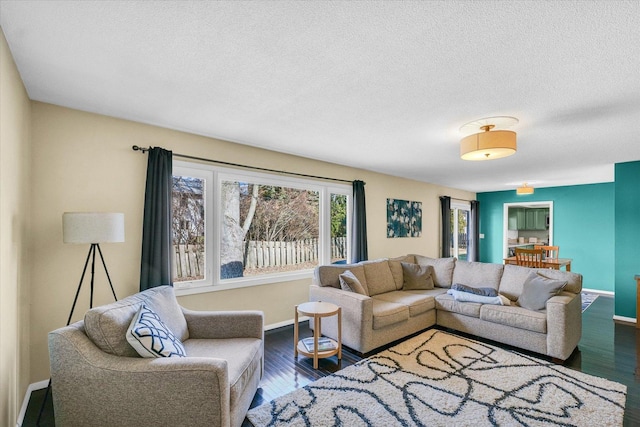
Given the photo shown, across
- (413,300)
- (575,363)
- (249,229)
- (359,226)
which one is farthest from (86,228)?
(575,363)

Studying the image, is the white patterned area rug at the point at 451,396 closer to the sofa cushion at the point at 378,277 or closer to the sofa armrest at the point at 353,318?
the sofa armrest at the point at 353,318

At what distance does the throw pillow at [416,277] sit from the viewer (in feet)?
14.7

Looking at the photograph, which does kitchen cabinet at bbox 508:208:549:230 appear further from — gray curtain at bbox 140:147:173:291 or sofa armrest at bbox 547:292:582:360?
gray curtain at bbox 140:147:173:291

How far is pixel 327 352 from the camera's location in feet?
9.75

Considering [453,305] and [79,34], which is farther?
[453,305]

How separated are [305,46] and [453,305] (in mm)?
3552

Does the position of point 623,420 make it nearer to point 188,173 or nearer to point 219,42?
point 219,42

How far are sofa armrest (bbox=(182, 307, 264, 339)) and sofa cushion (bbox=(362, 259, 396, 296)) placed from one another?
79.3 inches

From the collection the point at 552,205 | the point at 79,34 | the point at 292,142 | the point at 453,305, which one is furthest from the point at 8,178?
the point at 552,205

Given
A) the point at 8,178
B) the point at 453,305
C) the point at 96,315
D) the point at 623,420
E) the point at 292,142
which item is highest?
the point at 292,142

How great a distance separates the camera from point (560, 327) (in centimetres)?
300

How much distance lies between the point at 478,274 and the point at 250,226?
11.0 feet

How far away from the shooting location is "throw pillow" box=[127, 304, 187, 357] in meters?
1.73

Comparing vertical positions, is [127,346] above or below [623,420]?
above
